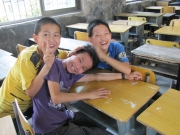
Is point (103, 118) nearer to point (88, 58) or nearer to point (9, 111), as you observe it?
point (88, 58)

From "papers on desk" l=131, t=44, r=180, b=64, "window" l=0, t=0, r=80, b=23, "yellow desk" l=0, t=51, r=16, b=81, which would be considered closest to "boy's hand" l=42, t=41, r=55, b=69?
"yellow desk" l=0, t=51, r=16, b=81

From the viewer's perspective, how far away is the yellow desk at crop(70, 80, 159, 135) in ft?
3.51

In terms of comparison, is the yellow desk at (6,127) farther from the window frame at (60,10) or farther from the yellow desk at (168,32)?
the window frame at (60,10)

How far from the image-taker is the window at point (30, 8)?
3.22 metres

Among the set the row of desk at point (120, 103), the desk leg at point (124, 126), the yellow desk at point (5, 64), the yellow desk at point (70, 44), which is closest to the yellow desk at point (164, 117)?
the row of desk at point (120, 103)

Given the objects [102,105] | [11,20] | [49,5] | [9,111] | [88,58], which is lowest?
[9,111]

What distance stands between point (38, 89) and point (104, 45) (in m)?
0.78

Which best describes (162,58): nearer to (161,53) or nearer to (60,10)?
(161,53)

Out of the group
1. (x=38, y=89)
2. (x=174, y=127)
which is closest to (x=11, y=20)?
(x=38, y=89)

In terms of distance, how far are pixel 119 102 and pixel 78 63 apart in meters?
0.41

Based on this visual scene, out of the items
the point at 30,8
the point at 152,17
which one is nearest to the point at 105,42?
the point at 30,8

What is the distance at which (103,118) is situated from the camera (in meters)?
1.45

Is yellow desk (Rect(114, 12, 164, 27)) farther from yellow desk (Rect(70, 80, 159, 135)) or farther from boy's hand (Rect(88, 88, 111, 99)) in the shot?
boy's hand (Rect(88, 88, 111, 99))

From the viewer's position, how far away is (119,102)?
1.15 metres
